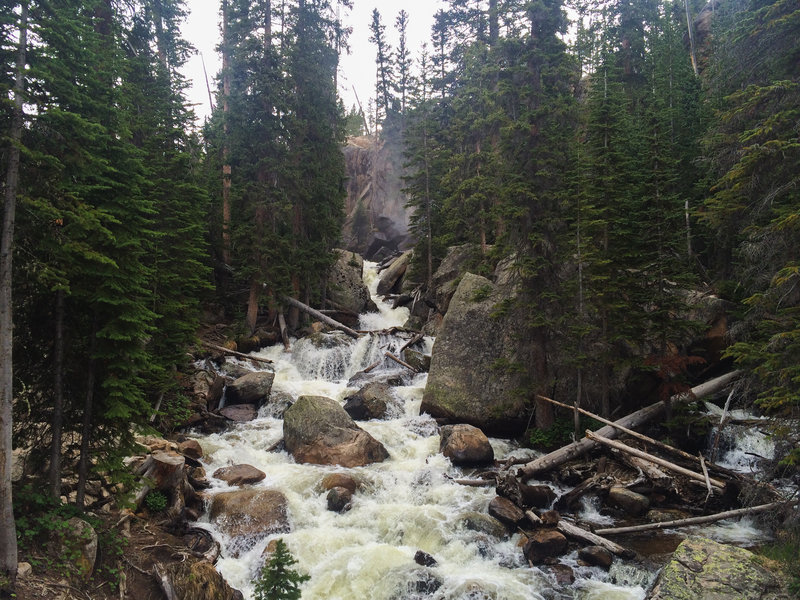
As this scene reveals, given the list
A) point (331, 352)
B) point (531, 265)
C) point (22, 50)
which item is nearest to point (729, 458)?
point (531, 265)

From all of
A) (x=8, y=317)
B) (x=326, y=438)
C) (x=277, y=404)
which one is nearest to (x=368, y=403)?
(x=326, y=438)

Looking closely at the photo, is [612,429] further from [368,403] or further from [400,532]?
[368,403]

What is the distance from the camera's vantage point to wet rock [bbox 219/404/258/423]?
16.9 metres

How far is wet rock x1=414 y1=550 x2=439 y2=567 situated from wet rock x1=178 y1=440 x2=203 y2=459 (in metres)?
7.39

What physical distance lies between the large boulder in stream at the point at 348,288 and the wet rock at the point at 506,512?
66.3 feet

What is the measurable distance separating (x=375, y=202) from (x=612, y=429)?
132 ft

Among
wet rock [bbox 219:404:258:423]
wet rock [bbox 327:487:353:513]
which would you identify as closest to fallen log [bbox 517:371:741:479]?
wet rock [bbox 327:487:353:513]

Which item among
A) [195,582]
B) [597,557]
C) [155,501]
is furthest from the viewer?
[155,501]

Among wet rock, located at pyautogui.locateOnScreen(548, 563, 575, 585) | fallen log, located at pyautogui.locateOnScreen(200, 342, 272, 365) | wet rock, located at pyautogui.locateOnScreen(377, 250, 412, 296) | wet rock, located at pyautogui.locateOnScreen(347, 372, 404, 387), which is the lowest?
wet rock, located at pyautogui.locateOnScreen(548, 563, 575, 585)

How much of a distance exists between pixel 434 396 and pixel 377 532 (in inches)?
278

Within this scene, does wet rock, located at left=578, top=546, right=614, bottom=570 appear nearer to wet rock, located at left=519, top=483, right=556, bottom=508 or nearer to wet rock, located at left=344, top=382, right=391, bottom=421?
wet rock, located at left=519, top=483, right=556, bottom=508

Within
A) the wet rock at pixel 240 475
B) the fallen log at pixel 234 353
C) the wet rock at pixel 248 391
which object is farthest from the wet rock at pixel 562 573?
the fallen log at pixel 234 353

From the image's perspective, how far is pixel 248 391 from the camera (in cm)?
1814

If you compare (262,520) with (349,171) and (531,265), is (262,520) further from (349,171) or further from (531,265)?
(349,171)
